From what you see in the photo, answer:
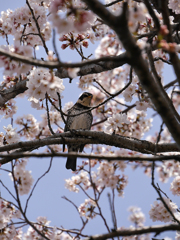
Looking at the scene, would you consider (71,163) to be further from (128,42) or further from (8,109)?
(128,42)

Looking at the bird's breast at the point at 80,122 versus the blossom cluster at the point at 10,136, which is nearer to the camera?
the blossom cluster at the point at 10,136

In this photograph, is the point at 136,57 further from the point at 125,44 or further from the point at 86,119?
the point at 86,119

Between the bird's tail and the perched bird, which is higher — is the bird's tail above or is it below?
below

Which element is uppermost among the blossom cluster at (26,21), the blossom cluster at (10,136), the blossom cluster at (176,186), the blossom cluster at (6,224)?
the blossom cluster at (26,21)

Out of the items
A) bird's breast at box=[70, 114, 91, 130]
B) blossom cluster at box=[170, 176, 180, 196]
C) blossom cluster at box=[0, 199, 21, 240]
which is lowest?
blossom cluster at box=[0, 199, 21, 240]

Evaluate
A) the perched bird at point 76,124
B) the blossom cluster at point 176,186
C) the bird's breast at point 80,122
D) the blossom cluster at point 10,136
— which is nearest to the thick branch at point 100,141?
the blossom cluster at point 10,136

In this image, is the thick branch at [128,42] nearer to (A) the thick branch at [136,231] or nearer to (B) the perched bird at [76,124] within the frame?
(A) the thick branch at [136,231]

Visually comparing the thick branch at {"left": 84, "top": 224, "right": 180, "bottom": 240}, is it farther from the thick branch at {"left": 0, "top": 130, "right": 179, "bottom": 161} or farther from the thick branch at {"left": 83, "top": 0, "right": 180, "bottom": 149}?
the thick branch at {"left": 0, "top": 130, "right": 179, "bottom": 161}

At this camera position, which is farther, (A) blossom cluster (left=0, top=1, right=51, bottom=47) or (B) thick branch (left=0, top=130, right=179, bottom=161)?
(A) blossom cluster (left=0, top=1, right=51, bottom=47)

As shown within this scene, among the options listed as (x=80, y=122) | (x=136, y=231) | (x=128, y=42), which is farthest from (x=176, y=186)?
(x=128, y=42)

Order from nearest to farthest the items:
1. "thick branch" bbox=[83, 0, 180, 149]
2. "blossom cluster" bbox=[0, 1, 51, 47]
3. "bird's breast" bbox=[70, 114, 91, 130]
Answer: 1. "thick branch" bbox=[83, 0, 180, 149]
2. "blossom cluster" bbox=[0, 1, 51, 47]
3. "bird's breast" bbox=[70, 114, 91, 130]

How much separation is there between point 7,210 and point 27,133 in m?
2.02

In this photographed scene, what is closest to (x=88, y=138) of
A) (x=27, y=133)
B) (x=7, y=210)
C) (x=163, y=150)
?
(x=163, y=150)

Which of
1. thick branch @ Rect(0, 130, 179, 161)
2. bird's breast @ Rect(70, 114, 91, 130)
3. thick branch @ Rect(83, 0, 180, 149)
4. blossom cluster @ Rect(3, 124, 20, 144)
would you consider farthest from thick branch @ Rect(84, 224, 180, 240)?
bird's breast @ Rect(70, 114, 91, 130)
